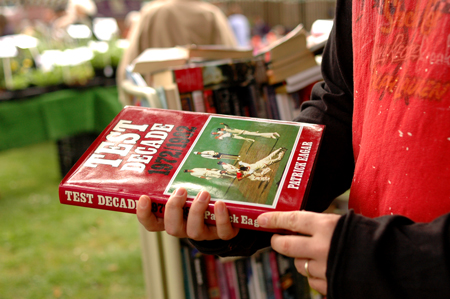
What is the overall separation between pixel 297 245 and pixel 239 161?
17 centimetres

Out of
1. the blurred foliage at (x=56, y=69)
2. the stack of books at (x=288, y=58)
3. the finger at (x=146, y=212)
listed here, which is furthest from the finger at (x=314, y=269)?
the blurred foliage at (x=56, y=69)

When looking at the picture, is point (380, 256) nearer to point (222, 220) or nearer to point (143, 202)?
point (222, 220)

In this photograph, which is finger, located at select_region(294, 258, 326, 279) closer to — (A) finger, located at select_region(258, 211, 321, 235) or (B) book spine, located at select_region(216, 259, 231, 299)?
(A) finger, located at select_region(258, 211, 321, 235)

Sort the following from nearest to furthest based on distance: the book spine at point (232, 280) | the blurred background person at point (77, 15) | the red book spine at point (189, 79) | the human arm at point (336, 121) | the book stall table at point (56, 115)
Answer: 1. the human arm at point (336, 121)
2. the red book spine at point (189, 79)
3. the book spine at point (232, 280)
4. the book stall table at point (56, 115)
5. the blurred background person at point (77, 15)

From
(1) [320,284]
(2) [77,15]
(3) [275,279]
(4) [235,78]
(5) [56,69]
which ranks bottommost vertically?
(3) [275,279]

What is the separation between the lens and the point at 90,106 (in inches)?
127

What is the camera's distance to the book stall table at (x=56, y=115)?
276 cm

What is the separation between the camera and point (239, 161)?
23.0 inches

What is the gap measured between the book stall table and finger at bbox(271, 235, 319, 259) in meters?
2.77

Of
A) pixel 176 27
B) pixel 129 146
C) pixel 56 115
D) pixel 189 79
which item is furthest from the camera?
pixel 56 115

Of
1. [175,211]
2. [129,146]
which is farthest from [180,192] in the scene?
[129,146]

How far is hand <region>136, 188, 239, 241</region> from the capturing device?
53 cm

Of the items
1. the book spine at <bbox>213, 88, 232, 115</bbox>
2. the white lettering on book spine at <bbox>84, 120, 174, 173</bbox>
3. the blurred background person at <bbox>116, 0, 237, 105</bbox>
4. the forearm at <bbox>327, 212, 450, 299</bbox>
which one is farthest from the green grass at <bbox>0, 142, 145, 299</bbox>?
the forearm at <bbox>327, 212, 450, 299</bbox>

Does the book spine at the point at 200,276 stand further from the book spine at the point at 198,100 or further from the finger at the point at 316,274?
the finger at the point at 316,274
